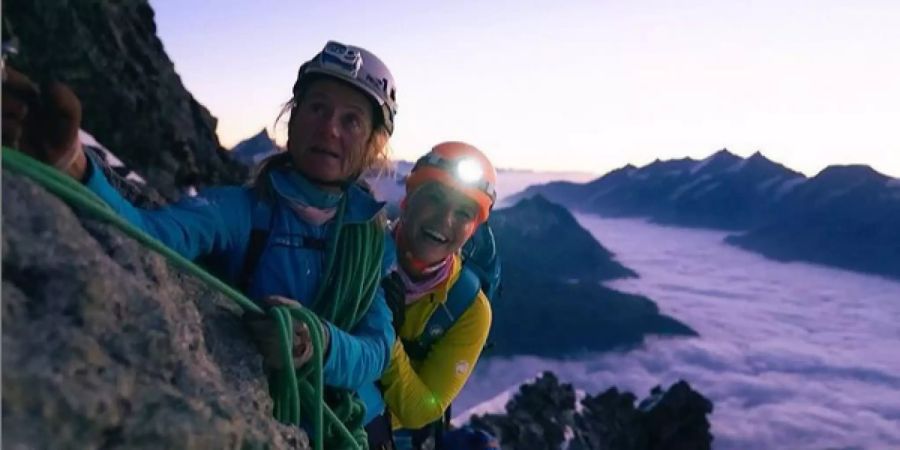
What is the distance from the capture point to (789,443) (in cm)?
8388

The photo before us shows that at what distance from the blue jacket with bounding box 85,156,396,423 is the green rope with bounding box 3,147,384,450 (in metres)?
0.06

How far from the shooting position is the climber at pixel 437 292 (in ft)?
14.0

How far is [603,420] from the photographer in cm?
4841

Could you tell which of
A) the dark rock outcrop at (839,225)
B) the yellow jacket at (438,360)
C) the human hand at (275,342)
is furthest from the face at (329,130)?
the dark rock outcrop at (839,225)

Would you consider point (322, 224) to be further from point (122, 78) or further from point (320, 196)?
point (122, 78)

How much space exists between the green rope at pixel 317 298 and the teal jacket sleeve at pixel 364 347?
6 cm

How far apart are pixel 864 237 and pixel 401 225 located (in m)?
139

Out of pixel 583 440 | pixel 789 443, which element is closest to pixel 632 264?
pixel 789 443

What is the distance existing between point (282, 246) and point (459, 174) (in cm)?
193

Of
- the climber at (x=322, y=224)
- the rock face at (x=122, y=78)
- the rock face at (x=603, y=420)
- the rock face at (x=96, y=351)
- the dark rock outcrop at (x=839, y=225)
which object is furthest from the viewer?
the dark rock outcrop at (x=839, y=225)

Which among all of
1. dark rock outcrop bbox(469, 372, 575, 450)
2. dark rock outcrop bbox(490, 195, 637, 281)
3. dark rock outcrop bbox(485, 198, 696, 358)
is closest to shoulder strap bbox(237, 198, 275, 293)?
dark rock outcrop bbox(469, 372, 575, 450)

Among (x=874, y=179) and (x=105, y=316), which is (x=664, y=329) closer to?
(x=874, y=179)

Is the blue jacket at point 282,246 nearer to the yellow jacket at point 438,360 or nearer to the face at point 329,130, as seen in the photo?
the face at point 329,130

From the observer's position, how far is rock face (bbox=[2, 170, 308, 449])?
4.89ft
